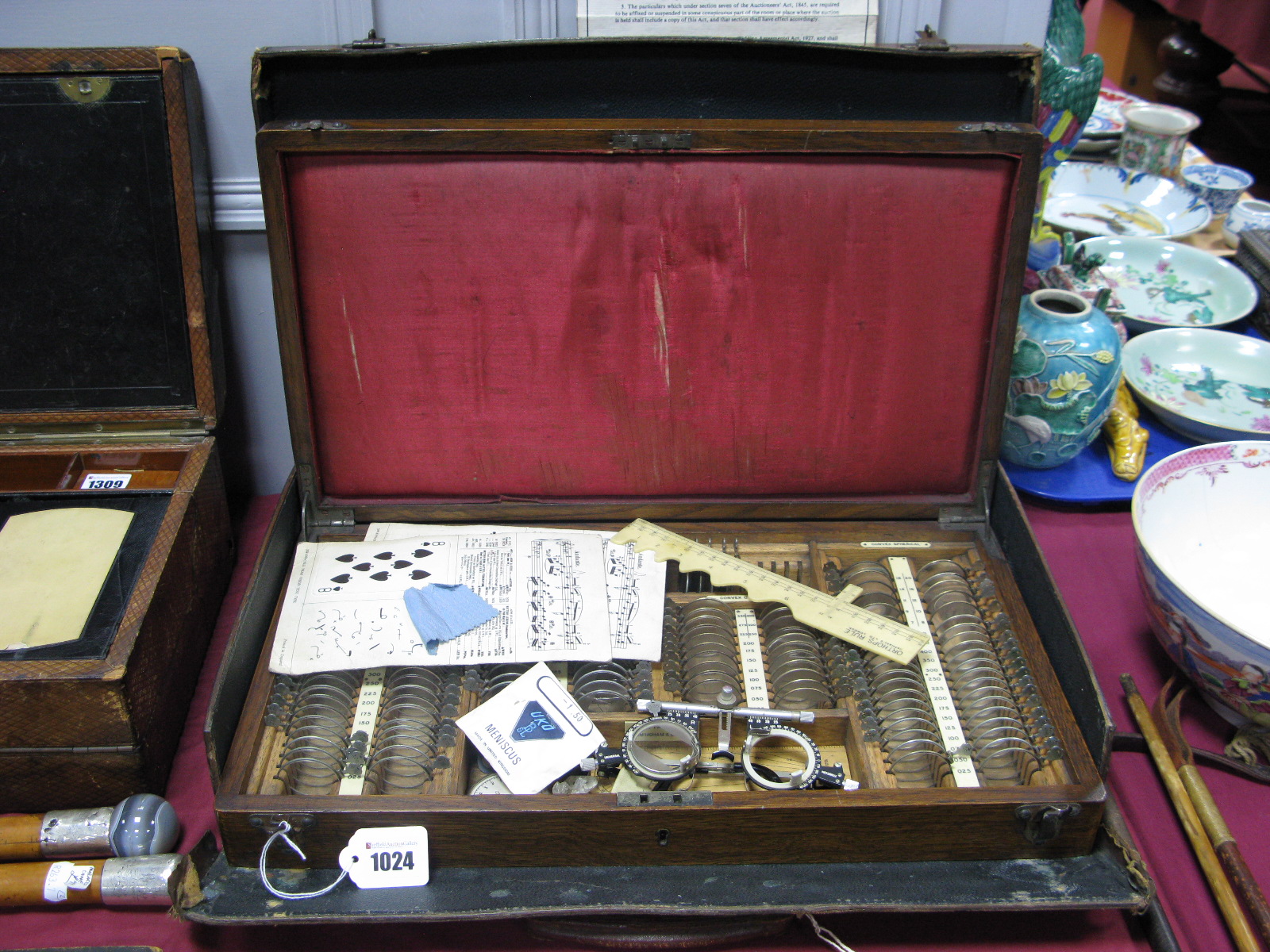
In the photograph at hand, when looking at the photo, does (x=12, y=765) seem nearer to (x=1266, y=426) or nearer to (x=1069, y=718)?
(x=1069, y=718)

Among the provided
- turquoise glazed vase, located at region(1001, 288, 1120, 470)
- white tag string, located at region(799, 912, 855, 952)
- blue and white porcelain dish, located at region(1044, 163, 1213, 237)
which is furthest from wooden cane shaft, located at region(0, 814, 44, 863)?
blue and white porcelain dish, located at region(1044, 163, 1213, 237)

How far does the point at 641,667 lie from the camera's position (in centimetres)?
129

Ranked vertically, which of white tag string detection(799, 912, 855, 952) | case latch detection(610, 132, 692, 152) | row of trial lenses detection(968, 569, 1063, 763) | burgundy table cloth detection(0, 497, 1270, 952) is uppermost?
case latch detection(610, 132, 692, 152)

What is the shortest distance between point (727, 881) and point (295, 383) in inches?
33.4

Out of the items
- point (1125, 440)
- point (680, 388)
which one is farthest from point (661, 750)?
point (1125, 440)

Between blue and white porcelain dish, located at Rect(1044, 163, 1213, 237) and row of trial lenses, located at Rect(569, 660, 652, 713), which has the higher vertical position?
blue and white porcelain dish, located at Rect(1044, 163, 1213, 237)

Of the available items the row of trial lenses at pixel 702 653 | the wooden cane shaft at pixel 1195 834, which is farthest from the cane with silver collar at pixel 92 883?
the wooden cane shaft at pixel 1195 834

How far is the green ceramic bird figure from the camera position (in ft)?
5.49

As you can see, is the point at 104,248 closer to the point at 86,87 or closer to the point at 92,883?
the point at 86,87

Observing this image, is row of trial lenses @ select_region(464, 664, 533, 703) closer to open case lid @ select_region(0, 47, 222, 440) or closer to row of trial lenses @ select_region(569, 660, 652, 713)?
row of trial lenses @ select_region(569, 660, 652, 713)

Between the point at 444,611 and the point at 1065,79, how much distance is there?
4.39ft

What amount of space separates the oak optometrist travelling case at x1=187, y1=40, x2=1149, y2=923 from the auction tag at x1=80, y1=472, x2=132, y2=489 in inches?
11.4

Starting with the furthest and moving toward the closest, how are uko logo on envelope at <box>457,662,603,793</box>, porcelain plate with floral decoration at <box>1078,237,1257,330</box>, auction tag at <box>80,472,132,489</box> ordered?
porcelain plate with floral decoration at <box>1078,237,1257,330</box>, auction tag at <box>80,472,132,489</box>, uko logo on envelope at <box>457,662,603,793</box>

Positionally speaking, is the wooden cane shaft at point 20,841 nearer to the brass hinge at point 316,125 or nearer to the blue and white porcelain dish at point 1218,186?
the brass hinge at point 316,125
